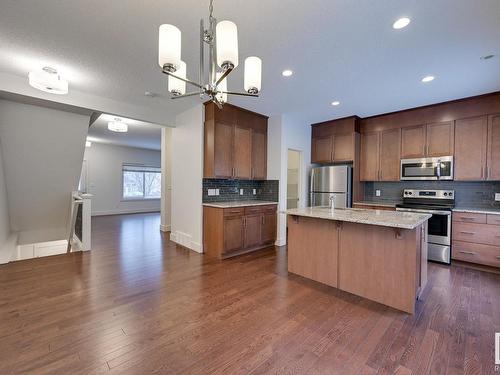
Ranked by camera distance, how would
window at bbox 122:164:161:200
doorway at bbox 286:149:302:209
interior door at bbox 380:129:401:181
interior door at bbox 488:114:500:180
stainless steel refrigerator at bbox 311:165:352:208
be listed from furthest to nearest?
window at bbox 122:164:161:200 → doorway at bbox 286:149:302:209 → stainless steel refrigerator at bbox 311:165:352:208 → interior door at bbox 380:129:401:181 → interior door at bbox 488:114:500:180

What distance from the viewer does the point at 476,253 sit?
351cm

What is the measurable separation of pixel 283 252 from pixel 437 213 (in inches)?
103

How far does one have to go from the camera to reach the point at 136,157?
9.48m

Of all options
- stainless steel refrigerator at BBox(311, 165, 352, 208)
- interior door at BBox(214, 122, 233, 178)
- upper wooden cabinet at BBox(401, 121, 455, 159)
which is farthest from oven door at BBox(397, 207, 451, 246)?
interior door at BBox(214, 122, 233, 178)

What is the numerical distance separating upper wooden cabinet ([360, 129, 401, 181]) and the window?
8456mm

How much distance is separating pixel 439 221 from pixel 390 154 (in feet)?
5.03

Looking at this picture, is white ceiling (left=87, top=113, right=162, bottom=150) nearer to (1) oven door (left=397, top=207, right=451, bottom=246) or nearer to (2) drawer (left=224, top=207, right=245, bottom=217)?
(2) drawer (left=224, top=207, right=245, bottom=217)

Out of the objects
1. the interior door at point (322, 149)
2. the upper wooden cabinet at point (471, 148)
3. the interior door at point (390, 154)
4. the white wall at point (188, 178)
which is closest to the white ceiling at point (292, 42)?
the upper wooden cabinet at point (471, 148)

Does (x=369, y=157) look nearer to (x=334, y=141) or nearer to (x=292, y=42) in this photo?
(x=334, y=141)

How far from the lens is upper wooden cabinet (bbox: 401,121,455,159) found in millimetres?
4016

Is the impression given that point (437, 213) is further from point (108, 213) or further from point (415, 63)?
point (108, 213)

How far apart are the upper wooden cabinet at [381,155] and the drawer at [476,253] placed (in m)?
1.48

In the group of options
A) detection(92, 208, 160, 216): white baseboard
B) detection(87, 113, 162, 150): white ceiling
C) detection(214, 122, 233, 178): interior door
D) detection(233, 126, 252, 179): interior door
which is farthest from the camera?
detection(92, 208, 160, 216): white baseboard

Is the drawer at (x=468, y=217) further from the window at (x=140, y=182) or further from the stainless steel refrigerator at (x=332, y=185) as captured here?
the window at (x=140, y=182)
